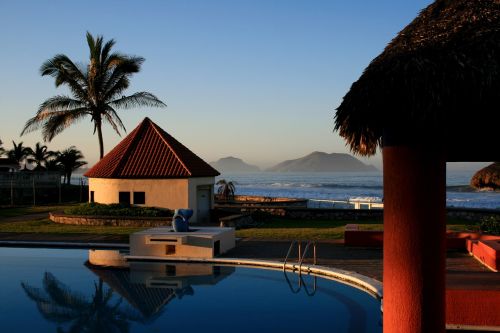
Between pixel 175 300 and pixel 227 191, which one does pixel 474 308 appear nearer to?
pixel 175 300

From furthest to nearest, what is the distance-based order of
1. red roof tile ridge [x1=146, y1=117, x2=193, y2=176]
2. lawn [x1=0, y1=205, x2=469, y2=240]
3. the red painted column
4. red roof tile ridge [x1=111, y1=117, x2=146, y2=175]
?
1. red roof tile ridge [x1=111, y1=117, x2=146, y2=175]
2. red roof tile ridge [x1=146, y1=117, x2=193, y2=176]
3. lawn [x1=0, y1=205, x2=469, y2=240]
4. the red painted column

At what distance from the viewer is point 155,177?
28.8 metres

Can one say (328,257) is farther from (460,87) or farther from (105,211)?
(105,211)

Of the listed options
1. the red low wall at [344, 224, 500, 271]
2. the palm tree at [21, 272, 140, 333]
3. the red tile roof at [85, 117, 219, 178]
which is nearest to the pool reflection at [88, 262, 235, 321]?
the palm tree at [21, 272, 140, 333]

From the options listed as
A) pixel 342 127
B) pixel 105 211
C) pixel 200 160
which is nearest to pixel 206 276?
pixel 342 127

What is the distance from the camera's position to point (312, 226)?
88.9 feet

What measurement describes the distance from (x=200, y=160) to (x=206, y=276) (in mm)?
16564

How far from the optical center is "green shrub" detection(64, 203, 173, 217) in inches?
1093

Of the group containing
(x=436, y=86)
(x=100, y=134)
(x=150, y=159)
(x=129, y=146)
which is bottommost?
(x=150, y=159)

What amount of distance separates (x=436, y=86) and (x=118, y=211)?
75.5ft

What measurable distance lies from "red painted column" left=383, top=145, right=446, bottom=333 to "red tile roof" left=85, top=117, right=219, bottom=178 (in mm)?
21711

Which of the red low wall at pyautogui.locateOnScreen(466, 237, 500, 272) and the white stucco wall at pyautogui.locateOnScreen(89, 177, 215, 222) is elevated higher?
the white stucco wall at pyautogui.locateOnScreen(89, 177, 215, 222)

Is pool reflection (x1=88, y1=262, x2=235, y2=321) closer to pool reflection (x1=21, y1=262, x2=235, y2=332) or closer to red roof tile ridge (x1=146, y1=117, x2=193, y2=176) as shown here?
pool reflection (x1=21, y1=262, x2=235, y2=332)

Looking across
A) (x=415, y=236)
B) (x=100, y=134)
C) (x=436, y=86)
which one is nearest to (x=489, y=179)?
(x=415, y=236)
